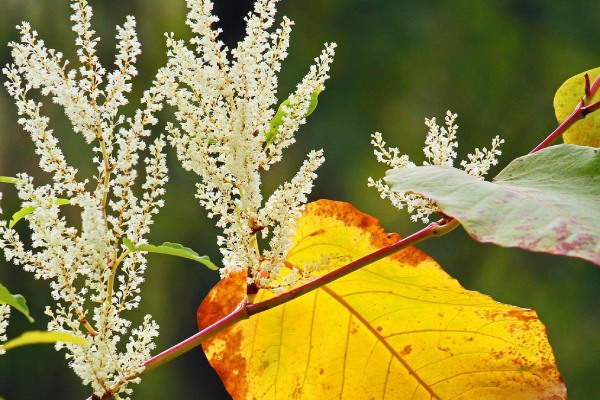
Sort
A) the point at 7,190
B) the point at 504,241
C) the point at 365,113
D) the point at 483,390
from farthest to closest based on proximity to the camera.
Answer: the point at 365,113 < the point at 7,190 < the point at 483,390 < the point at 504,241

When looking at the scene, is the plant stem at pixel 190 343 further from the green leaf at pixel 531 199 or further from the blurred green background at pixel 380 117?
the blurred green background at pixel 380 117

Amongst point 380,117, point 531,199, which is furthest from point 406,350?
point 380,117

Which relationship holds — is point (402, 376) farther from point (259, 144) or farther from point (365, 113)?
point (365, 113)

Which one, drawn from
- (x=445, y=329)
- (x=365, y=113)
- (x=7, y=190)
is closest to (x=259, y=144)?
(x=445, y=329)

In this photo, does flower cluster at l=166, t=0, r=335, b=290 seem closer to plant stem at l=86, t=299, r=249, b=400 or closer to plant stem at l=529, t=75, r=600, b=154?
plant stem at l=86, t=299, r=249, b=400

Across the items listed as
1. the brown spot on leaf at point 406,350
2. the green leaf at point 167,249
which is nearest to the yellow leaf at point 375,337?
the brown spot on leaf at point 406,350

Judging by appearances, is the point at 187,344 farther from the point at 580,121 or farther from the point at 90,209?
the point at 580,121

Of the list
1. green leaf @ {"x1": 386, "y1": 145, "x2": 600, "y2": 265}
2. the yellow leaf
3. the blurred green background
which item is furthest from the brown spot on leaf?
the blurred green background
